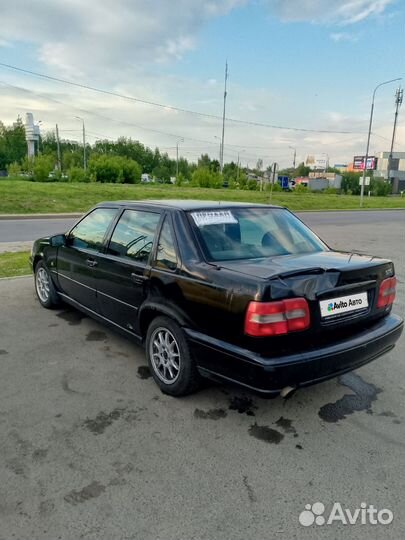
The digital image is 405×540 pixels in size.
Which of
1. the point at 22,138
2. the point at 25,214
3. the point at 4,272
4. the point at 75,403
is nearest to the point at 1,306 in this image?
the point at 4,272

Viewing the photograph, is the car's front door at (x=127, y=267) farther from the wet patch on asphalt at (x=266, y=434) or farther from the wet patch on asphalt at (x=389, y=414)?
the wet patch on asphalt at (x=389, y=414)

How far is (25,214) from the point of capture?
18359 mm

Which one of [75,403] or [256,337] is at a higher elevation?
[256,337]

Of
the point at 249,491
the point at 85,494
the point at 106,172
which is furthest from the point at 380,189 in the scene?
the point at 85,494

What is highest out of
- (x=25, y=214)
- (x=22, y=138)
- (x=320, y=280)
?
(x=22, y=138)

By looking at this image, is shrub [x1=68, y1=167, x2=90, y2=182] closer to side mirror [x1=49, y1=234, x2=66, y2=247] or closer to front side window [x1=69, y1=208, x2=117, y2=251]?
side mirror [x1=49, y1=234, x2=66, y2=247]

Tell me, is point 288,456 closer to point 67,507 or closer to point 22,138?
point 67,507

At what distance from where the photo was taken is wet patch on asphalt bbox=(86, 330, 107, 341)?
432cm

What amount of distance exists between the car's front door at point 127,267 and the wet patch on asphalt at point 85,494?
1.53 meters

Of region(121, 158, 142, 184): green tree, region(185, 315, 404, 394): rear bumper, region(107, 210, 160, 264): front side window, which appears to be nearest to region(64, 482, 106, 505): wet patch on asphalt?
region(185, 315, 404, 394): rear bumper

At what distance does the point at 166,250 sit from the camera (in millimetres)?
3244

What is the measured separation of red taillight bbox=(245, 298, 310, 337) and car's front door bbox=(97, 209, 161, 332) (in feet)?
3.80

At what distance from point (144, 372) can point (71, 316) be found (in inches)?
71.1

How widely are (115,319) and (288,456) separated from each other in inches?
80.5
